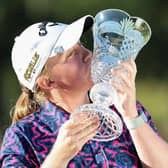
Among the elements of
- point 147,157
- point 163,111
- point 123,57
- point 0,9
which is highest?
point 123,57

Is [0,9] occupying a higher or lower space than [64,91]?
lower

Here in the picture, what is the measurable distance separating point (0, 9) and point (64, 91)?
7.34 m

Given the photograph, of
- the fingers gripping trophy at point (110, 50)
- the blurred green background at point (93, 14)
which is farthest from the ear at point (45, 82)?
the blurred green background at point (93, 14)

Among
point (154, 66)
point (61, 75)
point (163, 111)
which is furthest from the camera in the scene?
point (154, 66)

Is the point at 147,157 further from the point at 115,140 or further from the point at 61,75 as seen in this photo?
the point at 61,75

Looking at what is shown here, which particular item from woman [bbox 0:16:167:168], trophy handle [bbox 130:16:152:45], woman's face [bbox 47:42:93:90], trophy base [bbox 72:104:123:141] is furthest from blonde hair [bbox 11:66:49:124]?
trophy handle [bbox 130:16:152:45]

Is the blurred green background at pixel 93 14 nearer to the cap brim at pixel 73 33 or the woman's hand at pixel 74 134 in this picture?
the cap brim at pixel 73 33

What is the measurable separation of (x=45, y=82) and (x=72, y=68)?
20 centimetres

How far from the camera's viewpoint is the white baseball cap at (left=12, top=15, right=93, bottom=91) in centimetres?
294

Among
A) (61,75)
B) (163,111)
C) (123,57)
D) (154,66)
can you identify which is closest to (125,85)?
(123,57)

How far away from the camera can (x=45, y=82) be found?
302cm

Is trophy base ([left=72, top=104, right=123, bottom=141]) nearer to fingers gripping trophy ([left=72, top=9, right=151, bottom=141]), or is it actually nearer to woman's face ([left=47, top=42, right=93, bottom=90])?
fingers gripping trophy ([left=72, top=9, right=151, bottom=141])

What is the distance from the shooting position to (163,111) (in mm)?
8680

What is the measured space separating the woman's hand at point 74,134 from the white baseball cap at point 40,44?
0.37 meters
